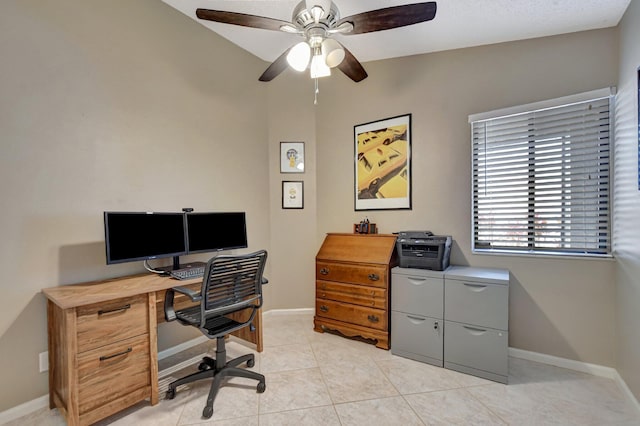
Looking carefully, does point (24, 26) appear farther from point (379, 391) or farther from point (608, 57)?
point (608, 57)

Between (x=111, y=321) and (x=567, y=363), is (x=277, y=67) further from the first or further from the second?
(x=567, y=363)

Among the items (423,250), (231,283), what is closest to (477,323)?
(423,250)

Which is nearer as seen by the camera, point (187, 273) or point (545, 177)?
point (187, 273)

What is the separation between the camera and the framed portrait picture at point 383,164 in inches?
117

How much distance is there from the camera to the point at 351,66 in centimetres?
226

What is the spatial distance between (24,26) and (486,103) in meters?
3.46

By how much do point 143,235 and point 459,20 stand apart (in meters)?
3.01

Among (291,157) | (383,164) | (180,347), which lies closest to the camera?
(180,347)

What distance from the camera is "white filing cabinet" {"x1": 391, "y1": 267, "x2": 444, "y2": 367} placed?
2.33 metres

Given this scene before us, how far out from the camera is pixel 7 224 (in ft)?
5.59

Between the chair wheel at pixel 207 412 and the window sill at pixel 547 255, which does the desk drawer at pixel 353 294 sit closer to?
the window sill at pixel 547 255

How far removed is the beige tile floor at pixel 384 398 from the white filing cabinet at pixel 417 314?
0.11m

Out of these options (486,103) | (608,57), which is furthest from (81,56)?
(608,57)

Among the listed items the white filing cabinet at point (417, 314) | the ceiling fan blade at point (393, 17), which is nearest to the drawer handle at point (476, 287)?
the white filing cabinet at point (417, 314)
